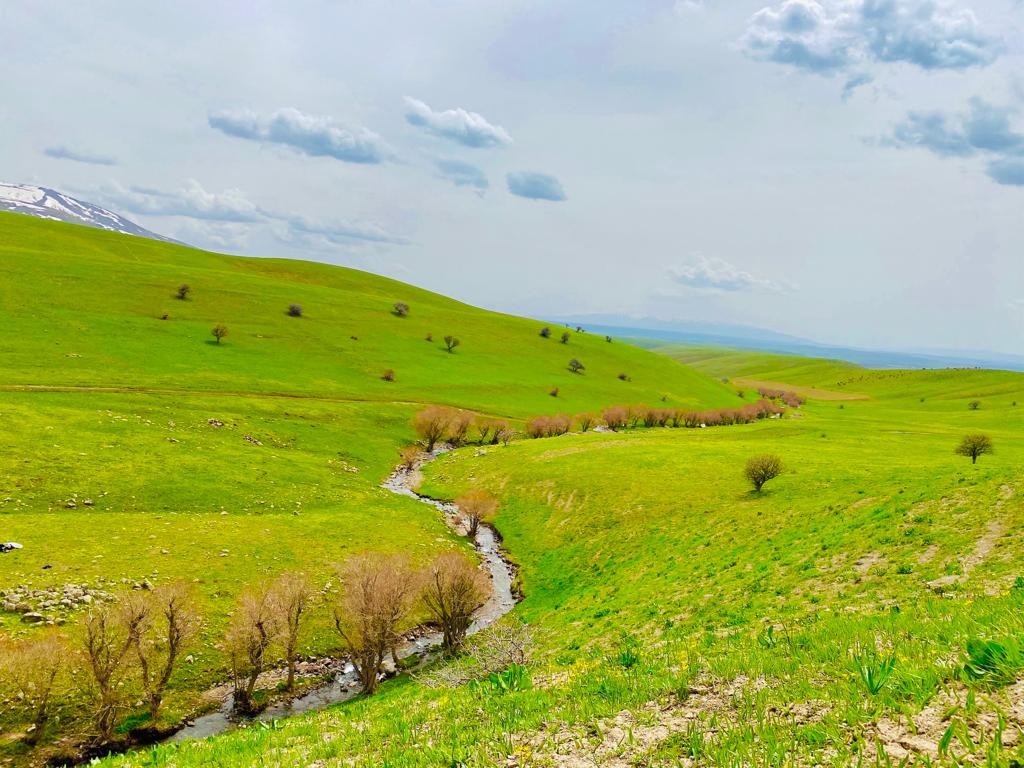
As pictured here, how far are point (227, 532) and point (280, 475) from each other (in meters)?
17.0

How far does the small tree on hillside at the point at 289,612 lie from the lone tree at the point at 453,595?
7.54 metres

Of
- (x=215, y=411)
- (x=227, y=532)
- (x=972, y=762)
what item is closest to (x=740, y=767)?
(x=972, y=762)

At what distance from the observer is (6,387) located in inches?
2611

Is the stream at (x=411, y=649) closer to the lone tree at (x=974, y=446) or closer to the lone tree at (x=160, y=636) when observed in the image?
the lone tree at (x=160, y=636)

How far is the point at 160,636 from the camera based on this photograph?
2878 centimetres

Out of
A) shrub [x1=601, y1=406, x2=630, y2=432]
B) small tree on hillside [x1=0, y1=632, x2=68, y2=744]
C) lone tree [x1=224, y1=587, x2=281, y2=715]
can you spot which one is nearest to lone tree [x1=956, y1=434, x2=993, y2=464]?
shrub [x1=601, y1=406, x2=630, y2=432]

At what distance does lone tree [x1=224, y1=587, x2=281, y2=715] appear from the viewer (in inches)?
1047

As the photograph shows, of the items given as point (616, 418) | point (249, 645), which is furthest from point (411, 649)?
point (616, 418)

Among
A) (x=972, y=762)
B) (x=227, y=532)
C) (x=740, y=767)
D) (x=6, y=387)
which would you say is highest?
(x=972, y=762)

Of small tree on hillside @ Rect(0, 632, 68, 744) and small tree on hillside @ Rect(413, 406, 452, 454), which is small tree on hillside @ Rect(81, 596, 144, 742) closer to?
small tree on hillside @ Rect(0, 632, 68, 744)

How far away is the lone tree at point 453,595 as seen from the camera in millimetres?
31266

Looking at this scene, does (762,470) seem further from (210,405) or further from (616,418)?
(210,405)

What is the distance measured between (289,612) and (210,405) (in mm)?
57813

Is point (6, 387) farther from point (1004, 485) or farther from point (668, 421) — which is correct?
point (668, 421)
